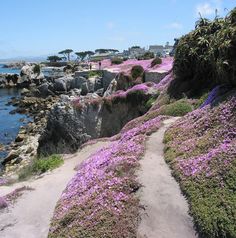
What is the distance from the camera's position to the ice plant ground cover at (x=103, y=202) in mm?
11102

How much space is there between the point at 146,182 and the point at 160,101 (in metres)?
13.7

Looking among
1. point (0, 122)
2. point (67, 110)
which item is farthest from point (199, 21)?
point (0, 122)

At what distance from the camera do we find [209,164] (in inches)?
475

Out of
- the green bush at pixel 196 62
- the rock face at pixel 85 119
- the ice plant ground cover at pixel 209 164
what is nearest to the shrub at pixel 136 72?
the rock face at pixel 85 119

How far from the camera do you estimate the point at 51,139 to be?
28.5m

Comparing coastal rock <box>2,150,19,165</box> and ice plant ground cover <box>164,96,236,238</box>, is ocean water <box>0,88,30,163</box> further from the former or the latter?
ice plant ground cover <box>164,96,236,238</box>

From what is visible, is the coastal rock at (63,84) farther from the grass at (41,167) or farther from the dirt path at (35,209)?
the dirt path at (35,209)

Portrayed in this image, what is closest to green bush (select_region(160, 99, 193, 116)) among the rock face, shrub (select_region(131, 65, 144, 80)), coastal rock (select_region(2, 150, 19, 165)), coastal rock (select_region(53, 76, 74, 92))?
the rock face

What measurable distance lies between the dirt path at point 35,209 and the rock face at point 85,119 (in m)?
8.89

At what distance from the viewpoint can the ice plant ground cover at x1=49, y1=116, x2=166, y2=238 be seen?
11102mm

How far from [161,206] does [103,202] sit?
1.66 meters

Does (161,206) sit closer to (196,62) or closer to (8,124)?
(196,62)

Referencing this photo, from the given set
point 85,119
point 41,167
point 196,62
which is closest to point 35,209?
point 41,167

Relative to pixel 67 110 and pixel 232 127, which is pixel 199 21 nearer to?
pixel 67 110
